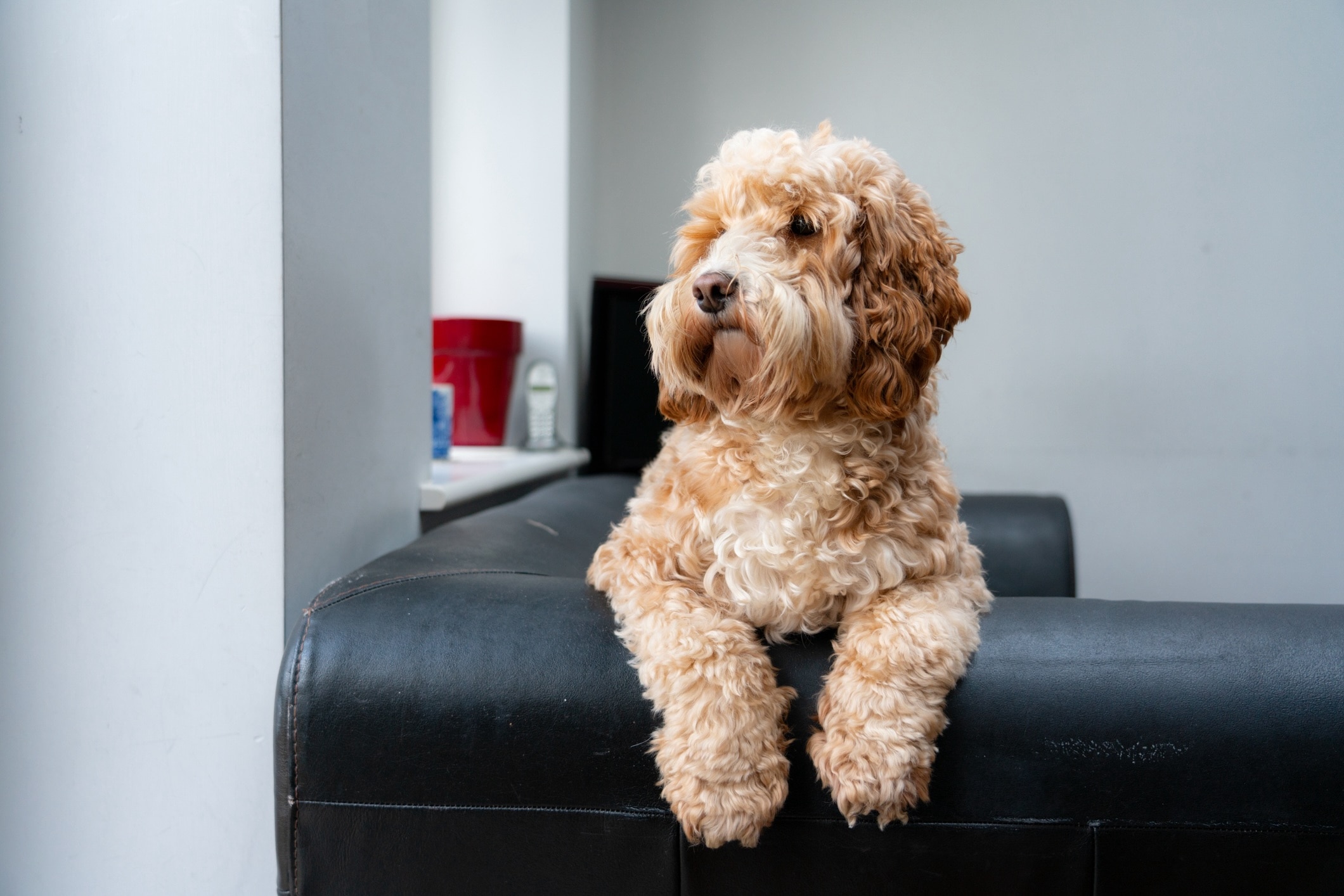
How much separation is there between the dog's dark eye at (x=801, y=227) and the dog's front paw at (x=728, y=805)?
68cm

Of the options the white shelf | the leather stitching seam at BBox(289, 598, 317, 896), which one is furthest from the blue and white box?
the leather stitching seam at BBox(289, 598, 317, 896)

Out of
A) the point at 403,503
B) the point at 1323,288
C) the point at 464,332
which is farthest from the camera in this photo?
the point at 1323,288

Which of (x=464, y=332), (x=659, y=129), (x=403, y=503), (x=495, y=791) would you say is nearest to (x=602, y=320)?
(x=464, y=332)

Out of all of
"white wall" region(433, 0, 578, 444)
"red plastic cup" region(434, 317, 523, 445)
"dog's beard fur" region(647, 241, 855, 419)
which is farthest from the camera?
"white wall" region(433, 0, 578, 444)

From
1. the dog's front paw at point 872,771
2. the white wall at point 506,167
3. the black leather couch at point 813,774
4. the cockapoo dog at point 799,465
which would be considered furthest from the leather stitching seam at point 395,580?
the white wall at point 506,167

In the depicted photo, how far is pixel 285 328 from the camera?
121cm

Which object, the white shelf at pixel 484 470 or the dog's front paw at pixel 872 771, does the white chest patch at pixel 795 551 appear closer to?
the dog's front paw at pixel 872 771

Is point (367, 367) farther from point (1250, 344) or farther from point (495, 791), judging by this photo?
point (1250, 344)

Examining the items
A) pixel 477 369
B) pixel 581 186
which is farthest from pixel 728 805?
pixel 581 186

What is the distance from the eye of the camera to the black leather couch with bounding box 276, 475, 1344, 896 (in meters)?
0.94

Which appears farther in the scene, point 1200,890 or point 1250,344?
point 1250,344

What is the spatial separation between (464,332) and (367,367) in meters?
1.28

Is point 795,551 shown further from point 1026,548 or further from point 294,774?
point 1026,548

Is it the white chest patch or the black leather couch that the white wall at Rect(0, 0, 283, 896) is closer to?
the black leather couch
